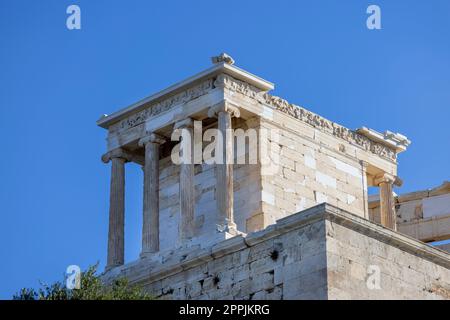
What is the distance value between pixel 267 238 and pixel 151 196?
16.3ft

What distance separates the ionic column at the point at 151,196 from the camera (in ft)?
115

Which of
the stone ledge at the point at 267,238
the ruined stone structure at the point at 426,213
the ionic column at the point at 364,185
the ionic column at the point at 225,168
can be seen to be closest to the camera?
the stone ledge at the point at 267,238

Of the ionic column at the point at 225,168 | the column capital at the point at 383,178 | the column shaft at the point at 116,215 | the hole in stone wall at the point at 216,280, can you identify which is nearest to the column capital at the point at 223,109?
the ionic column at the point at 225,168

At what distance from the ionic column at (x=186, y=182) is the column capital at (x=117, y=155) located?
186 centimetres

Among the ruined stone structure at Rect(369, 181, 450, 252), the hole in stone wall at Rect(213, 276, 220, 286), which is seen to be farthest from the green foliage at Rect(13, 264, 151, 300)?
the ruined stone structure at Rect(369, 181, 450, 252)

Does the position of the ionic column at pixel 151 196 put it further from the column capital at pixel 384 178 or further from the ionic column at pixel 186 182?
the column capital at pixel 384 178

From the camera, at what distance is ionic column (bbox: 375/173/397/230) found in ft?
124

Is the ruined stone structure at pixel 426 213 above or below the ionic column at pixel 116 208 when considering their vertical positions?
above

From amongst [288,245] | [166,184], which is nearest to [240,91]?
[166,184]

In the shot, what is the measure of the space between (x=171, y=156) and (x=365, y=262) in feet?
25.0

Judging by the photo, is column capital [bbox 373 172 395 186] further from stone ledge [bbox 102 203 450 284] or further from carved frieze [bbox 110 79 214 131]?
stone ledge [bbox 102 203 450 284]

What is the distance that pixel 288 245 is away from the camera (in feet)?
99.5

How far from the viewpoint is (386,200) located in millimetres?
37875

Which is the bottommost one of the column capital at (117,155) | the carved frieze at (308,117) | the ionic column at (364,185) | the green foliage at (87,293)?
the green foliage at (87,293)
